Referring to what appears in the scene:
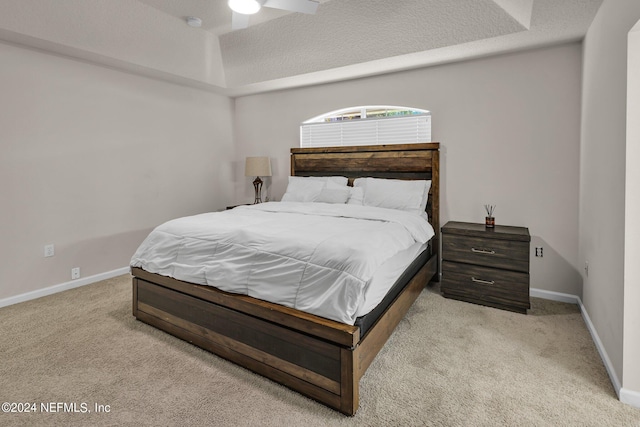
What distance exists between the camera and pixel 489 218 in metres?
3.14

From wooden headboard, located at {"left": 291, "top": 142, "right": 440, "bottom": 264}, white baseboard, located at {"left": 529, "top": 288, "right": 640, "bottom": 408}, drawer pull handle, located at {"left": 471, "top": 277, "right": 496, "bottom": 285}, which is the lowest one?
white baseboard, located at {"left": 529, "top": 288, "right": 640, "bottom": 408}

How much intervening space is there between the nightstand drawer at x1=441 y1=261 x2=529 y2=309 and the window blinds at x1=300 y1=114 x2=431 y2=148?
148 cm

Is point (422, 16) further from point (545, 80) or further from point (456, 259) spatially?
point (456, 259)

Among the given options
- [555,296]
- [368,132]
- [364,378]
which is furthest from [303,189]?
[555,296]

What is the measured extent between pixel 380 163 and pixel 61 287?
354 centimetres

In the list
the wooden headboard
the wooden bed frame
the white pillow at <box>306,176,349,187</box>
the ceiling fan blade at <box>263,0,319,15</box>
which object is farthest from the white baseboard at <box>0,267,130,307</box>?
the ceiling fan blade at <box>263,0,319,15</box>

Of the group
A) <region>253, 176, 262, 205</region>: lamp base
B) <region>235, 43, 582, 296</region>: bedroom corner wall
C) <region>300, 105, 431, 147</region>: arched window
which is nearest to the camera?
<region>235, 43, 582, 296</region>: bedroom corner wall

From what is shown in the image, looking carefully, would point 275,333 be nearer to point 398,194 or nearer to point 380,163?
point 398,194

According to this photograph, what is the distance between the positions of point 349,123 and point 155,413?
351 cm

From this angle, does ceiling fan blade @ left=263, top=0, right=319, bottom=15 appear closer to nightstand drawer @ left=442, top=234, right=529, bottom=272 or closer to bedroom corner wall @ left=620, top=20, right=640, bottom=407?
bedroom corner wall @ left=620, top=20, right=640, bottom=407

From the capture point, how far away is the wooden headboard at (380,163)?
3561 millimetres

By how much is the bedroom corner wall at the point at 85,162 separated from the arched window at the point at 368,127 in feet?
5.23

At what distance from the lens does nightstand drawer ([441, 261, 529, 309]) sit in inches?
110

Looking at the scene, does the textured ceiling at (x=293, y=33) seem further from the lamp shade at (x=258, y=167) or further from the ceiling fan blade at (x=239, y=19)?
the lamp shade at (x=258, y=167)
